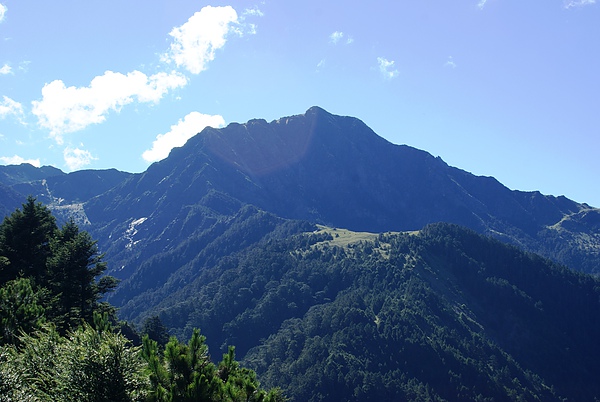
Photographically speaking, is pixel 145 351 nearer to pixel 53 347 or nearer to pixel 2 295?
pixel 53 347

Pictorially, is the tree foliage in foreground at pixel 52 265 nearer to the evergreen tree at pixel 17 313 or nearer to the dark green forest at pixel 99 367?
the evergreen tree at pixel 17 313

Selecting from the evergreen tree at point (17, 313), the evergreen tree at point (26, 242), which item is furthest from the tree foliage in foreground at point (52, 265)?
the evergreen tree at point (17, 313)

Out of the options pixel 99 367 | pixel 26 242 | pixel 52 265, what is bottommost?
pixel 99 367

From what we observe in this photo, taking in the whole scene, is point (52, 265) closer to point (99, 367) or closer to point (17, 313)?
point (17, 313)

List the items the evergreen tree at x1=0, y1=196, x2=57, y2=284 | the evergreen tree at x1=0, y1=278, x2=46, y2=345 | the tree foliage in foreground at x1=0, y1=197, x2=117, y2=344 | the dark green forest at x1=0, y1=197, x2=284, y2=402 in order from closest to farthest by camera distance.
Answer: the dark green forest at x1=0, y1=197, x2=284, y2=402 → the evergreen tree at x1=0, y1=278, x2=46, y2=345 → the tree foliage in foreground at x1=0, y1=197, x2=117, y2=344 → the evergreen tree at x1=0, y1=196, x2=57, y2=284

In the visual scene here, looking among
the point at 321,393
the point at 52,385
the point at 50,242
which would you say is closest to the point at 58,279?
the point at 50,242

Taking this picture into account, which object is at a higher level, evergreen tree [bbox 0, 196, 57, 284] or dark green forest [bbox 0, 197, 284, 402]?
evergreen tree [bbox 0, 196, 57, 284]

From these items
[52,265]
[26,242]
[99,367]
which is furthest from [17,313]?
[26,242]

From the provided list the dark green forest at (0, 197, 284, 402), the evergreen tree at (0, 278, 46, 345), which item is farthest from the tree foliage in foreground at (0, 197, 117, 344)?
the dark green forest at (0, 197, 284, 402)

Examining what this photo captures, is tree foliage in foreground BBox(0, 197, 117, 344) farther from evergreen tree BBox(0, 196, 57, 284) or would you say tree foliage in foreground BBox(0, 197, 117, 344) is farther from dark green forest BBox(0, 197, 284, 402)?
dark green forest BBox(0, 197, 284, 402)

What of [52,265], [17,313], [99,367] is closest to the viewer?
[99,367]

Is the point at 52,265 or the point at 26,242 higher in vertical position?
the point at 26,242

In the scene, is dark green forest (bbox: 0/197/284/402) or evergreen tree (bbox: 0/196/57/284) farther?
evergreen tree (bbox: 0/196/57/284)

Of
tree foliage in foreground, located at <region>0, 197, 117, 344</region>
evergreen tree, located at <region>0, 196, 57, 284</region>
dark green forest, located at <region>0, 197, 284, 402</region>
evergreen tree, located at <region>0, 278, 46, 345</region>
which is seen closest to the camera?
dark green forest, located at <region>0, 197, 284, 402</region>
